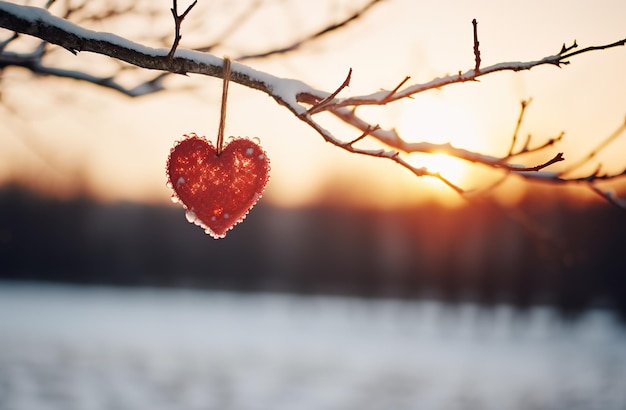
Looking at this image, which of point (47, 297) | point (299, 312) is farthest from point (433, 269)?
point (47, 297)

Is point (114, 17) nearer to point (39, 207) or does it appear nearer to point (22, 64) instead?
point (22, 64)

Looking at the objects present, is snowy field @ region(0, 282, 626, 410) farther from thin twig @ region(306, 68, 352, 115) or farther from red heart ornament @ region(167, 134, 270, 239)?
thin twig @ region(306, 68, 352, 115)

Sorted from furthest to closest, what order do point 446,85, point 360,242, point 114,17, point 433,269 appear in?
point 360,242 → point 433,269 → point 114,17 → point 446,85

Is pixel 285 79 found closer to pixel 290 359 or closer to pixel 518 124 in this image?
pixel 518 124

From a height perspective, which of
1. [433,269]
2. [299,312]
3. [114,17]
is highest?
[114,17]

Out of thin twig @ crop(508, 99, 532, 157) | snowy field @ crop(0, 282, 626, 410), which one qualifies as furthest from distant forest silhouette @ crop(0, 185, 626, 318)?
thin twig @ crop(508, 99, 532, 157)

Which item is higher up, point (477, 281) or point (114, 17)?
point (114, 17)
